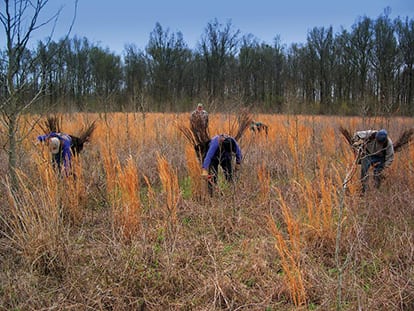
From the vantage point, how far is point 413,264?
9.08 feet

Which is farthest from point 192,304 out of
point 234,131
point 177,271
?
point 234,131

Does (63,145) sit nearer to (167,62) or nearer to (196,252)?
(196,252)

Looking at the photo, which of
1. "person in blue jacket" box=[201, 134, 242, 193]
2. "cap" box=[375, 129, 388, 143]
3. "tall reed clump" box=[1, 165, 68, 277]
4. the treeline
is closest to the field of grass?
"tall reed clump" box=[1, 165, 68, 277]

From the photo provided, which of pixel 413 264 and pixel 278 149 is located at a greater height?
pixel 278 149

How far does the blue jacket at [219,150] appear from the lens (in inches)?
159

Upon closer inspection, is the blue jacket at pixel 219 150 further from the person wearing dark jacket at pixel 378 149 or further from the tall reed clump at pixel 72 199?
the person wearing dark jacket at pixel 378 149

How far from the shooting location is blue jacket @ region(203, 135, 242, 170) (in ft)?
13.3

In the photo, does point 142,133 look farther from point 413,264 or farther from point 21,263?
point 413,264

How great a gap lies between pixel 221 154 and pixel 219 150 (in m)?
0.09

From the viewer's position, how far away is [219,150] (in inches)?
169

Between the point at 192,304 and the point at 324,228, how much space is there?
1.53 meters

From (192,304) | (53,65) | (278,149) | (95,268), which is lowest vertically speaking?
(192,304)

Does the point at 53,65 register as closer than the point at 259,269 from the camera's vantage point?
No

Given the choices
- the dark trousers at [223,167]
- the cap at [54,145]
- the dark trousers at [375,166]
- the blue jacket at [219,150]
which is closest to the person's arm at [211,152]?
the blue jacket at [219,150]
